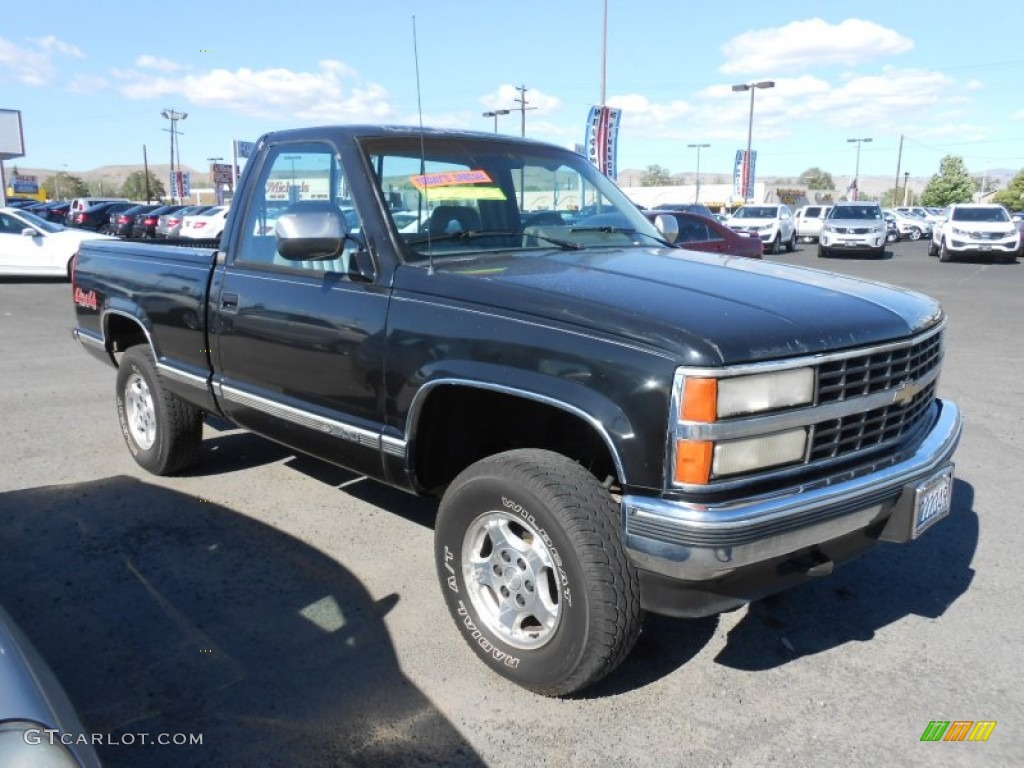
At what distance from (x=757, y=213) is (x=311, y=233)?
85.1ft

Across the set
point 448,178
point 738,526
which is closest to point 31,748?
point 738,526

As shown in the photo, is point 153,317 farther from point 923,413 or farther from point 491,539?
point 923,413

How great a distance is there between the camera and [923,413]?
11.0 feet

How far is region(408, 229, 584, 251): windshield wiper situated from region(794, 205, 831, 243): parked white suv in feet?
114

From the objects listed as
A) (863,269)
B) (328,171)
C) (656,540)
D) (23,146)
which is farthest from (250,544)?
(23,146)

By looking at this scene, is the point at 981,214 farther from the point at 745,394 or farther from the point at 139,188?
the point at 139,188

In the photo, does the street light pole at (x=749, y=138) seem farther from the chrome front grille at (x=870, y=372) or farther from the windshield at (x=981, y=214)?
the chrome front grille at (x=870, y=372)

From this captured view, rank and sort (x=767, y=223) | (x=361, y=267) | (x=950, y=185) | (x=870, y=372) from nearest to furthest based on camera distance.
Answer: (x=870, y=372)
(x=361, y=267)
(x=767, y=223)
(x=950, y=185)

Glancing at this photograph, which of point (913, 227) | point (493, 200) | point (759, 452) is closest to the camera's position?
point (759, 452)

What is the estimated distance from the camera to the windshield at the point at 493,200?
3.52 metres

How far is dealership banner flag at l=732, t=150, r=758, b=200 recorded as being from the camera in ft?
146

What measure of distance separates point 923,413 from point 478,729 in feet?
6.99

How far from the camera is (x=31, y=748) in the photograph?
1.53 m

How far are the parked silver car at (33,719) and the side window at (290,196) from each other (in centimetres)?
210
